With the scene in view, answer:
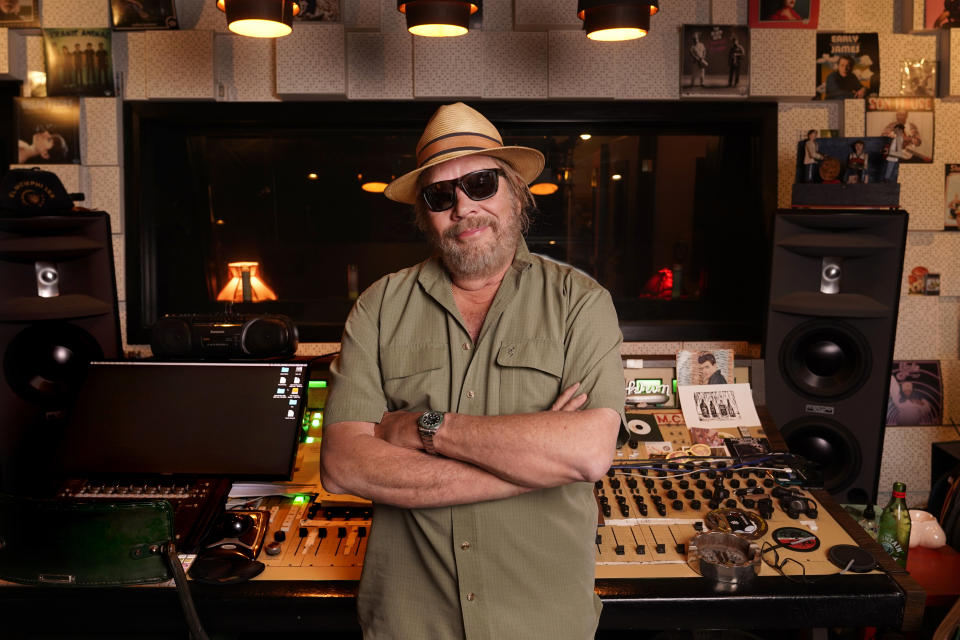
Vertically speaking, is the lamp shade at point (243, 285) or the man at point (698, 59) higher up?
the man at point (698, 59)

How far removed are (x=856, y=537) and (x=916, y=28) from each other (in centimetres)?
220

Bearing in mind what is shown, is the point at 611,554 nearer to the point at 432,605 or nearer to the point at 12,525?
the point at 432,605

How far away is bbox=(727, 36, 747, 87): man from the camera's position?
287 centimetres

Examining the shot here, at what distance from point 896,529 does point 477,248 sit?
1.79 meters

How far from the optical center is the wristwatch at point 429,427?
1397 mm

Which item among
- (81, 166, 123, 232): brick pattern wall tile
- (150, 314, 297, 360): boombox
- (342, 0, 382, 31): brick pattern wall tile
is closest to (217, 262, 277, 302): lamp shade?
(81, 166, 123, 232): brick pattern wall tile

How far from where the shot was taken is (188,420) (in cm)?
202

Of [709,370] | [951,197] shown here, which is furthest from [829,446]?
[951,197]

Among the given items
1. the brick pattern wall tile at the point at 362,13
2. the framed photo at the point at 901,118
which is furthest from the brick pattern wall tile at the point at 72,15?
the framed photo at the point at 901,118

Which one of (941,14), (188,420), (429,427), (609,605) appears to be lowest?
(609,605)

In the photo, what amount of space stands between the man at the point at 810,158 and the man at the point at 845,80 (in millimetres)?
622

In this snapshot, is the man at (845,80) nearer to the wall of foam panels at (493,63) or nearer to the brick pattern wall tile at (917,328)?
the wall of foam panels at (493,63)

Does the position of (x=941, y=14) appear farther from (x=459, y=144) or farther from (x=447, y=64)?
(x=459, y=144)

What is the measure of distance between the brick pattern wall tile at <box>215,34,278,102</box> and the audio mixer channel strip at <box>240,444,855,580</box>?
5.34 feet
